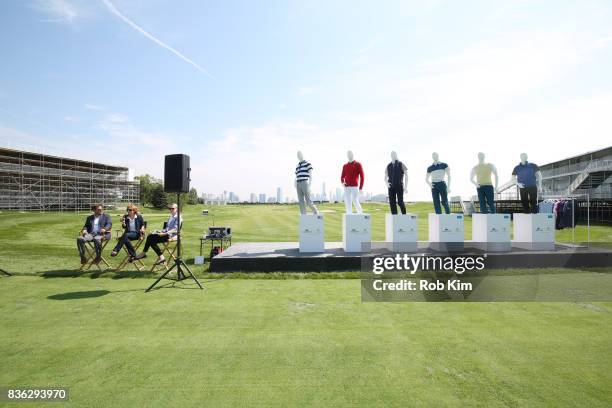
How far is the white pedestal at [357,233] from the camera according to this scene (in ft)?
26.6

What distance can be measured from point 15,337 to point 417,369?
172 inches

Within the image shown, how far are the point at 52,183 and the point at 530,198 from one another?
60.7 metres

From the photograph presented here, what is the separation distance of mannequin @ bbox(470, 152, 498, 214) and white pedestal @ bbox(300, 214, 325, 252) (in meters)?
4.67

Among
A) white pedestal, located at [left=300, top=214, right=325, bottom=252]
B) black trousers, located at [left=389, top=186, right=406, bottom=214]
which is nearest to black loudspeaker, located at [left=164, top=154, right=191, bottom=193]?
white pedestal, located at [left=300, top=214, right=325, bottom=252]

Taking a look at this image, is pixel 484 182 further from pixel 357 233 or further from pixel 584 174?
pixel 584 174

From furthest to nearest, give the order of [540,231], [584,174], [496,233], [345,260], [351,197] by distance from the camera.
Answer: [584,174] < [351,197] < [540,231] < [496,233] < [345,260]

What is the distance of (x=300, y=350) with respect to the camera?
3.33 metres

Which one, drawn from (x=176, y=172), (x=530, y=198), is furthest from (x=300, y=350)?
(x=530, y=198)

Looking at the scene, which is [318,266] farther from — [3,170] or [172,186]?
[3,170]

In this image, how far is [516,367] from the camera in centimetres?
293

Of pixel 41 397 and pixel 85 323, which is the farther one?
pixel 85 323

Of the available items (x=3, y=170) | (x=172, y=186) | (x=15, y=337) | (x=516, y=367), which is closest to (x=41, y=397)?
(x=15, y=337)

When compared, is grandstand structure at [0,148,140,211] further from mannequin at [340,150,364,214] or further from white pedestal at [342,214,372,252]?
white pedestal at [342,214,372,252]

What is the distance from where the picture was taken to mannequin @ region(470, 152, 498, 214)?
29.9ft
